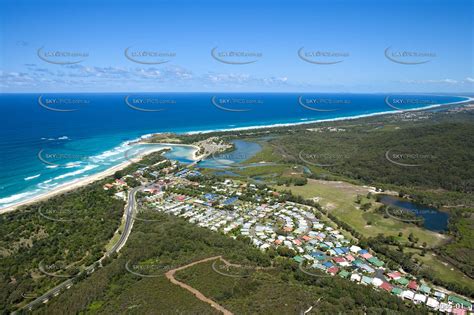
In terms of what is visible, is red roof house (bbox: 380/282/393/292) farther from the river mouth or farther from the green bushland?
the river mouth

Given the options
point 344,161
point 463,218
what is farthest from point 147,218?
point 344,161

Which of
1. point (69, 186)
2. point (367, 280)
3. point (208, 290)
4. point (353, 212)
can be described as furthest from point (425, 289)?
point (69, 186)

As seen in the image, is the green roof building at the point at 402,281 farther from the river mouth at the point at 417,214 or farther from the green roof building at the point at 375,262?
the river mouth at the point at 417,214

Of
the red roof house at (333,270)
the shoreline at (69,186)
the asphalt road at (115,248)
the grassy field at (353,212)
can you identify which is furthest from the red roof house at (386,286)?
the shoreline at (69,186)

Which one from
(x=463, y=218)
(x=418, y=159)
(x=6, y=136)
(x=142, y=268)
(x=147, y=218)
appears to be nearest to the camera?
(x=142, y=268)

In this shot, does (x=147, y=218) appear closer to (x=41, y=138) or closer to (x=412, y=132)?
(x=41, y=138)

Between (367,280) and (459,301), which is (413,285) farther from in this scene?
(367,280)
